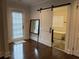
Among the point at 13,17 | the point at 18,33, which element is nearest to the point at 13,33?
the point at 18,33

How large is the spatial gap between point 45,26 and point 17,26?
6.97 feet

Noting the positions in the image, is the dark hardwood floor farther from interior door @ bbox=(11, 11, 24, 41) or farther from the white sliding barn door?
interior door @ bbox=(11, 11, 24, 41)

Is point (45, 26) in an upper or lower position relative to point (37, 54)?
upper

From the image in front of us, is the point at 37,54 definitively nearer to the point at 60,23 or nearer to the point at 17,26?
the point at 17,26

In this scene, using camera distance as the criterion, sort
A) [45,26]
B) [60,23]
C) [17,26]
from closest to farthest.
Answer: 1. [45,26]
2. [17,26]
3. [60,23]

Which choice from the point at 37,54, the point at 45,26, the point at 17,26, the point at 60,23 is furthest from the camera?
the point at 60,23

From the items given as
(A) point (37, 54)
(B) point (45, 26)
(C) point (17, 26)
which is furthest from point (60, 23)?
(A) point (37, 54)

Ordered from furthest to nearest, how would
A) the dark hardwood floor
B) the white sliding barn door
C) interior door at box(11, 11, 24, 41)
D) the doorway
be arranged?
1. the doorway
2. interior door at box(11, 11, 24, 41)
3. the white sliding barn door
4. the dark hardwood floor

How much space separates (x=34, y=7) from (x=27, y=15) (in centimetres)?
86

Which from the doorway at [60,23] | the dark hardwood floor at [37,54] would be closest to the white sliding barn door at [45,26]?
the dark hardwood floor at [37,54]

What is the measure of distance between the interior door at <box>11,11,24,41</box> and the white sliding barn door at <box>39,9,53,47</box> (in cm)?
161

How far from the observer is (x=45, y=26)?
561cm

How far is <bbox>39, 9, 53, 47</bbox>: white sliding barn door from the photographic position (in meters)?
5.32

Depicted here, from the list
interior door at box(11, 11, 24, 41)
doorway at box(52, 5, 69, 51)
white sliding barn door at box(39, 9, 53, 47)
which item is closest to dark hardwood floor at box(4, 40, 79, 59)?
white sliding barn door at box(39, 9, 53, 47)
